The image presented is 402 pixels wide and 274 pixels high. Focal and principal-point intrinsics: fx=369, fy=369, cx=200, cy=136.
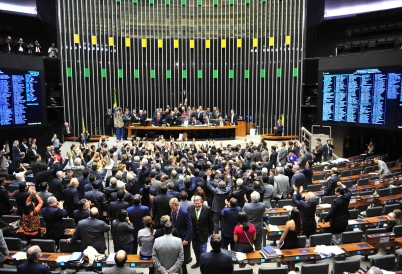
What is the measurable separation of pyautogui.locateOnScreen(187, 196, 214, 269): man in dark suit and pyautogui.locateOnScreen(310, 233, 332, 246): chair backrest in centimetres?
161

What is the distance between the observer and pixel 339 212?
6.54 m

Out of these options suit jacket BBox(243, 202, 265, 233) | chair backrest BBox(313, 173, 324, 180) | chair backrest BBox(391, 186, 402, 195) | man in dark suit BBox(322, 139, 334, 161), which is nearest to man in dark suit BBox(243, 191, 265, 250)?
suit jacket BBox(243, 202, 265, 233)

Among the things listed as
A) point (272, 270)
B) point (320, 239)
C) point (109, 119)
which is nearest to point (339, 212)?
point (320, 239)

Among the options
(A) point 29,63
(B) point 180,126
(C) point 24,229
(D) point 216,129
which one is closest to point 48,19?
(A) point 29,63

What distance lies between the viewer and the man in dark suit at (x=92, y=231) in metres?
5.43

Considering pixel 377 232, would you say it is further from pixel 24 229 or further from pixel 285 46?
pixel 285 46

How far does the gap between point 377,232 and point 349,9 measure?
15.5 meters

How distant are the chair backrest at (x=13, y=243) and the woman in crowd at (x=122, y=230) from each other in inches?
60.7

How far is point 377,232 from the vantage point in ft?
20.6

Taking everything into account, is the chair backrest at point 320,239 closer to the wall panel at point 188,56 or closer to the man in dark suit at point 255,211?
the man in dark suit at point 255,211

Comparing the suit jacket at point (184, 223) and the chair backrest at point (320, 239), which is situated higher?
the suit jacket at point (184, 223)

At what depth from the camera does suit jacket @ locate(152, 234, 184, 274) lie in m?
4.73

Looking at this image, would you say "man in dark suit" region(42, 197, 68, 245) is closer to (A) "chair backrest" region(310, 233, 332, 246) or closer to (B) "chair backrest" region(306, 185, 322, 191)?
(A) "chair backrest" region(310, 233, 332, 246)

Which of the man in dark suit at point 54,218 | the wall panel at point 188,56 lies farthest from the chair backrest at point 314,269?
the wall panel at point 188,56
